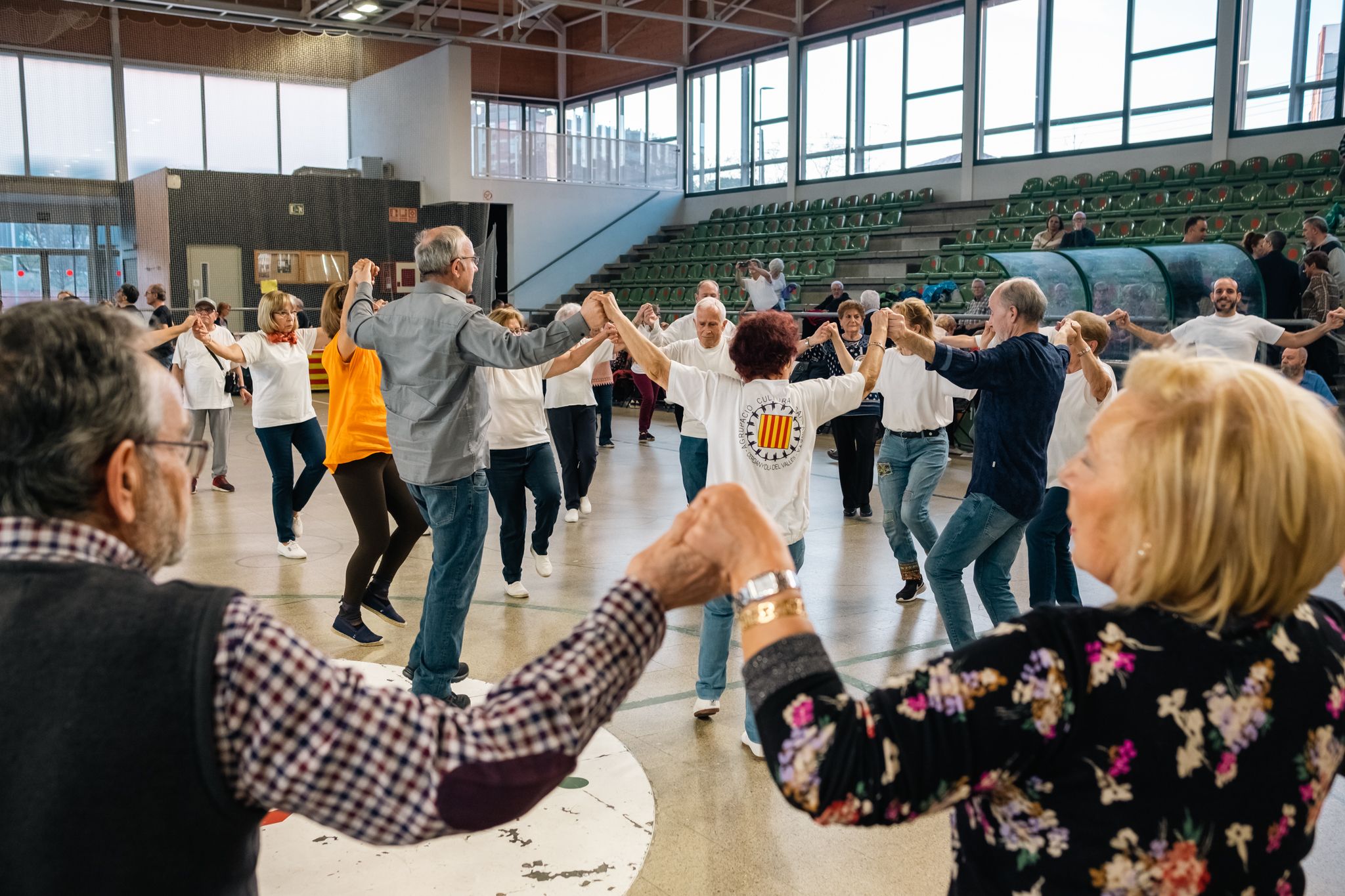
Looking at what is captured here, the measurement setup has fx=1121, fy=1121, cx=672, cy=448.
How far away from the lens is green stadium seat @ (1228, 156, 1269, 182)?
46.0 ft

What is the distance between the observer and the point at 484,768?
1116 mm

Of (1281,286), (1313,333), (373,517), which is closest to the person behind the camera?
(373,517)

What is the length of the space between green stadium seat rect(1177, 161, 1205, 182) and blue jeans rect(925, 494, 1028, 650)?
487 inches

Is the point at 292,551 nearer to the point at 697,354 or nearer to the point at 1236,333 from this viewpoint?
the point at 697,354

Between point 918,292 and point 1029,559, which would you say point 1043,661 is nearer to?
point 1029,559

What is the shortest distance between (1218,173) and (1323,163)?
138 centimetres

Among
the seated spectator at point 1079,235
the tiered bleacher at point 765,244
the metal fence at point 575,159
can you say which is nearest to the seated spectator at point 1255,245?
the seated spectator at point 1079,235

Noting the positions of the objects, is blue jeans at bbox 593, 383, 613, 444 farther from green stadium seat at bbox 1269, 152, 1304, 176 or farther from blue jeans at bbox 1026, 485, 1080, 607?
green stadium seat at bbox 1269, 152, 1304, 176

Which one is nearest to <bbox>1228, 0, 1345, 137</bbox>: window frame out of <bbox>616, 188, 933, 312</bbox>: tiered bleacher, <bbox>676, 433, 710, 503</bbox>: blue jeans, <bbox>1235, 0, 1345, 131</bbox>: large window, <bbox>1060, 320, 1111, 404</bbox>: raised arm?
<bbox>1235, 0, 1345, 131</bbox>: large window

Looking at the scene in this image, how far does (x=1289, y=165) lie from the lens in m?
13.8

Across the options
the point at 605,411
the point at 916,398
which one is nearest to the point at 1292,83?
the point at 605,411

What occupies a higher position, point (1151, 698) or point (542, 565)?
point (1151, 698)

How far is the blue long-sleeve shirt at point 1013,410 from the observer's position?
420 cm

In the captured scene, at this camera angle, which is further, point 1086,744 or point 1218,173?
point 1218,173
